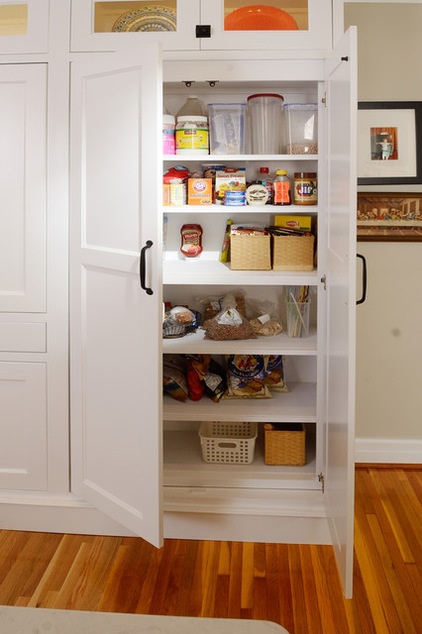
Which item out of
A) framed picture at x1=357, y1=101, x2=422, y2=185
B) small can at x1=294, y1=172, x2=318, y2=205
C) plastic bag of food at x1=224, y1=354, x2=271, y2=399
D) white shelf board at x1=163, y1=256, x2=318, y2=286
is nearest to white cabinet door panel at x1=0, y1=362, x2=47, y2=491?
white shelf board at x1=163, y1=256, x2=318, y2=286

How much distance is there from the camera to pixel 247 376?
123 inches

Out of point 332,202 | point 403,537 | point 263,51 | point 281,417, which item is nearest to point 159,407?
point 281,417

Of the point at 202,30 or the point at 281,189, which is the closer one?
the point at 202,30

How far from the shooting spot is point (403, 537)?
2863 millimetres

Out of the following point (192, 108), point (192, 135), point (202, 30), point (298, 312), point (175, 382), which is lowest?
point (175, 382)

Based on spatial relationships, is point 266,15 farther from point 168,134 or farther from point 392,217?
point 392,217

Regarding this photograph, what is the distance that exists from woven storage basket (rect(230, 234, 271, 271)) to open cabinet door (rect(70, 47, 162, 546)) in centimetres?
63

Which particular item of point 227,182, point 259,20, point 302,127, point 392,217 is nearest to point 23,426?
point 227,182

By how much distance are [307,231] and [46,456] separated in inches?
54.9

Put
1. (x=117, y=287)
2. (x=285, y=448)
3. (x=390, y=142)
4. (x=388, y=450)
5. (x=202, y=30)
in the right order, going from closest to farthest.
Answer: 1. (x=117, y=287)
2. (x=202, y=30)
3. (x=285, y=448)
4. (x=390, y=142)
5. (x=388, y=450)

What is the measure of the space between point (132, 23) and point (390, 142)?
1401 millimetres

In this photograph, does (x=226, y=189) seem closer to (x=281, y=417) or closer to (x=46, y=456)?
(x=281, y=417)

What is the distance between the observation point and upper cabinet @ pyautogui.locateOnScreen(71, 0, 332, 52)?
267cm

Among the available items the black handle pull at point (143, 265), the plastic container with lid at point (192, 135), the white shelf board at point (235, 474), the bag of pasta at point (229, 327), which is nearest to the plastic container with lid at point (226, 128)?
the plastic container with lid at point (192, 135)
